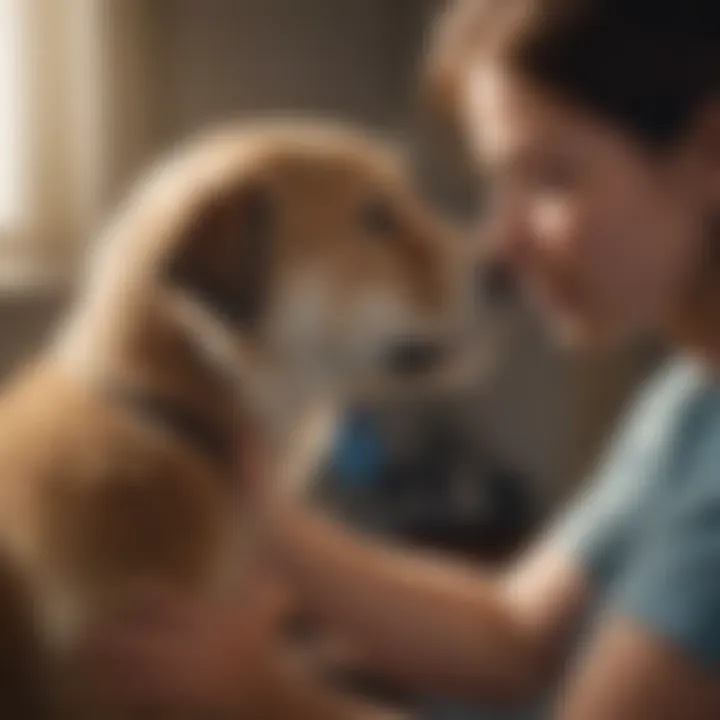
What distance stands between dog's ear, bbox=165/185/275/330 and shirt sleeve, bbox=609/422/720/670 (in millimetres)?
223

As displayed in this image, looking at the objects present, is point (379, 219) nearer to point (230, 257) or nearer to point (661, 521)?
point (230, 257)

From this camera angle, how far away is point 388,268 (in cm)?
70

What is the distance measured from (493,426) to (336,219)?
0.15 meters

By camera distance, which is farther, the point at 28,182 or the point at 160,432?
the point at 160,432

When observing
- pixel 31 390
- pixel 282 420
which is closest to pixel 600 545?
pixel 282 420

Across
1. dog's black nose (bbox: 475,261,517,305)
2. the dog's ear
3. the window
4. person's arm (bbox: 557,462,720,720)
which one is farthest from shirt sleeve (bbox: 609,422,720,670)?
the window

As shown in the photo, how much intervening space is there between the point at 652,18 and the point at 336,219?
0.22 m

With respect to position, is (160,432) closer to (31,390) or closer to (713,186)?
(31,390)

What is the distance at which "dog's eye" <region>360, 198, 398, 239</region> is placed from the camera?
675 mm

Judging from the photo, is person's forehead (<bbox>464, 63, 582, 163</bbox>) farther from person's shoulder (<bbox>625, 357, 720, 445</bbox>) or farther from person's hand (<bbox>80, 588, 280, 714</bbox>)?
person's hand (<bbox>80, 588, 280, 714</bbox>)

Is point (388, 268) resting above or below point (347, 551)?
above

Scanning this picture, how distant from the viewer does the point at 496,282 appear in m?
0.64

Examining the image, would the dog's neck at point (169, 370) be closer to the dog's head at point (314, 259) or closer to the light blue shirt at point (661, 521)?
the dog's head at point (314, 259)

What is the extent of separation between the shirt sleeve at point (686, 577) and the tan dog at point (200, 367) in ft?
0.47
